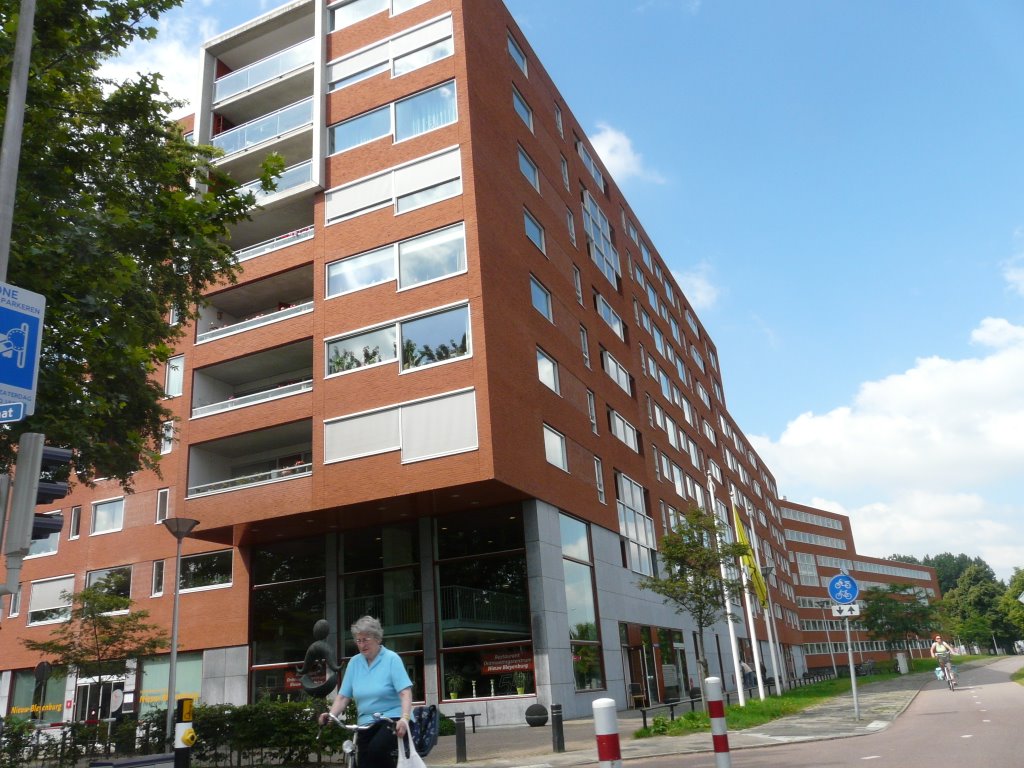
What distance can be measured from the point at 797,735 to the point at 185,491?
20.8 meters

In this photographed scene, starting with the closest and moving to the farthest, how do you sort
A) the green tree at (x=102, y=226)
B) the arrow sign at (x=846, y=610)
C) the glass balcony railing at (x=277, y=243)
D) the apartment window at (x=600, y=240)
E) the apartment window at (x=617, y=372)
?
the green tree at (x=102, y=226) → the arrow sign at (x=846, y=610) → the glass balcony railing at (x=277, y=243) → the apartment window at (x=617, y=372) → the apartment window at (x=600, y=240)

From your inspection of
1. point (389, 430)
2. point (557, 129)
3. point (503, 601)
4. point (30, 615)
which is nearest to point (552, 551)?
point (503, 601)

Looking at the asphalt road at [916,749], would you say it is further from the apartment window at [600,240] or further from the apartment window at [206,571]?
the apartment window at [600,240]

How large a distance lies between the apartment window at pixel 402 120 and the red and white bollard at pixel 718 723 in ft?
74.0

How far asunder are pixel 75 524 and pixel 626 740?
85.8 feet

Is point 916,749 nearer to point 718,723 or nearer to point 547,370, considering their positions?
point 718,723

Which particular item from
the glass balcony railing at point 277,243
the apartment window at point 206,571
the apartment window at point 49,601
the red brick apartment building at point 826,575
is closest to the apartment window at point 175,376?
the glass balcony railing at point 277,243

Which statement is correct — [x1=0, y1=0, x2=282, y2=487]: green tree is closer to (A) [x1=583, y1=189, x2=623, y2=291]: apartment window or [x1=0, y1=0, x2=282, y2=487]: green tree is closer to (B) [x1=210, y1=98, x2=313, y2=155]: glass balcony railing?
(B) [x1=210, y1=98, x2=313, y2=155]: glass balcony railing

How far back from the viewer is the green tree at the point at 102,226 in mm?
12641

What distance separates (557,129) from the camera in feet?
119

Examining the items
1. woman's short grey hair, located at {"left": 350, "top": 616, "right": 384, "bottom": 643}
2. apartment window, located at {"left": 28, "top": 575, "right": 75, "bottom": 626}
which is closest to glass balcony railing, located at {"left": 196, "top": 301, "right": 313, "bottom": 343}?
apartment window, located at {"left": 28, "top": 575, "right": 75, "bottom": 626}

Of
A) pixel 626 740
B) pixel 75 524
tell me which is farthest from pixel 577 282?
pixel 75 524

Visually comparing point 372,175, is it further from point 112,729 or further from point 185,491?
point 112,729

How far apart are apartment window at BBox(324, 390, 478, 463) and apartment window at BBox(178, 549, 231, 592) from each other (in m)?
8.27
